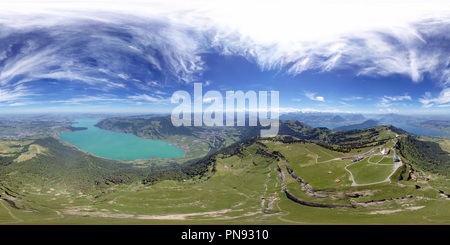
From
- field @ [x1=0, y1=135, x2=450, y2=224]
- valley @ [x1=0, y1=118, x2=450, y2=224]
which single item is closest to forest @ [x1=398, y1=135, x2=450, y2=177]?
valley @ [x1=0, y1=118, x2=450, y2=224]

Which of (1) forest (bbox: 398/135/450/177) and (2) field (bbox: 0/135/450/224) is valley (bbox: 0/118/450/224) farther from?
(1) forest (bbox: 398/135/450/177)

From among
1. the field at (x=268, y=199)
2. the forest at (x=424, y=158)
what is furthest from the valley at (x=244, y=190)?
the forest at (x=424, y=158)

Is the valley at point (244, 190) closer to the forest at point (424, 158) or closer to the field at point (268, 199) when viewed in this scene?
the field at point (268, 199)

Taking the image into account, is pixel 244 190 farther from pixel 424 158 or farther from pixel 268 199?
pixel 424 158

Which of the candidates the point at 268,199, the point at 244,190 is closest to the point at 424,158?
the point at 268,199
